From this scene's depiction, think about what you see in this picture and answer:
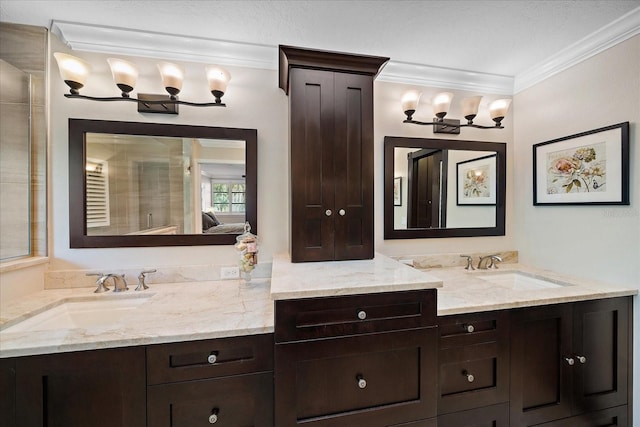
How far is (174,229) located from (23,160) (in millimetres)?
941

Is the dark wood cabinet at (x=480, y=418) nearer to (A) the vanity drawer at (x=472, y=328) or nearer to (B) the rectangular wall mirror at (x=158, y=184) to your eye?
(A) the vanity drawer at (x=472, y=328)

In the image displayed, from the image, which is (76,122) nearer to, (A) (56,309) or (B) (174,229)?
(B) (174,229)

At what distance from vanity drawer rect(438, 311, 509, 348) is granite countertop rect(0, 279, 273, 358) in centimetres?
93

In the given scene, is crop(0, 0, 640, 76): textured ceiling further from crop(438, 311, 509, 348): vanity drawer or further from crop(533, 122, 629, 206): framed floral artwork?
crop(438, 311, 509, 348): vanity drawer

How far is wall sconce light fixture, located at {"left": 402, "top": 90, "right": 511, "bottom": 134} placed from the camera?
2.04 m

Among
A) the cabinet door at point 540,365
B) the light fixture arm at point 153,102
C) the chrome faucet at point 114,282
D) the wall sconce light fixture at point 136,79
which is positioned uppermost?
the wall sconce light fixture at point 136,79

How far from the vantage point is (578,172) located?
1.89 meters

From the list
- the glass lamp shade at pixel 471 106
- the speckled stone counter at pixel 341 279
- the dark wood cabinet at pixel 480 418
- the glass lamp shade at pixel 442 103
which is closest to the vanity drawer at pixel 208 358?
the speckled stone counter at pixel 341 279

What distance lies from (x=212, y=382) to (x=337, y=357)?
1.83 ft

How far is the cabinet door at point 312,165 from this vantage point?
1631 millimetres

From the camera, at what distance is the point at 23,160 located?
1625mm

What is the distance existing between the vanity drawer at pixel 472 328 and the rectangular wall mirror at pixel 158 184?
4.49ft

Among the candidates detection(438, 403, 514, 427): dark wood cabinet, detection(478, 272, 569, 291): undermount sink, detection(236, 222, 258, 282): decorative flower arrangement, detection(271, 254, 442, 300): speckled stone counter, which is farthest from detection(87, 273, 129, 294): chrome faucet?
detection(478, 272, 569, 291): undermount sink

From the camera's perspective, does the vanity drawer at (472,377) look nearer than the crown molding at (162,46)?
Yes
